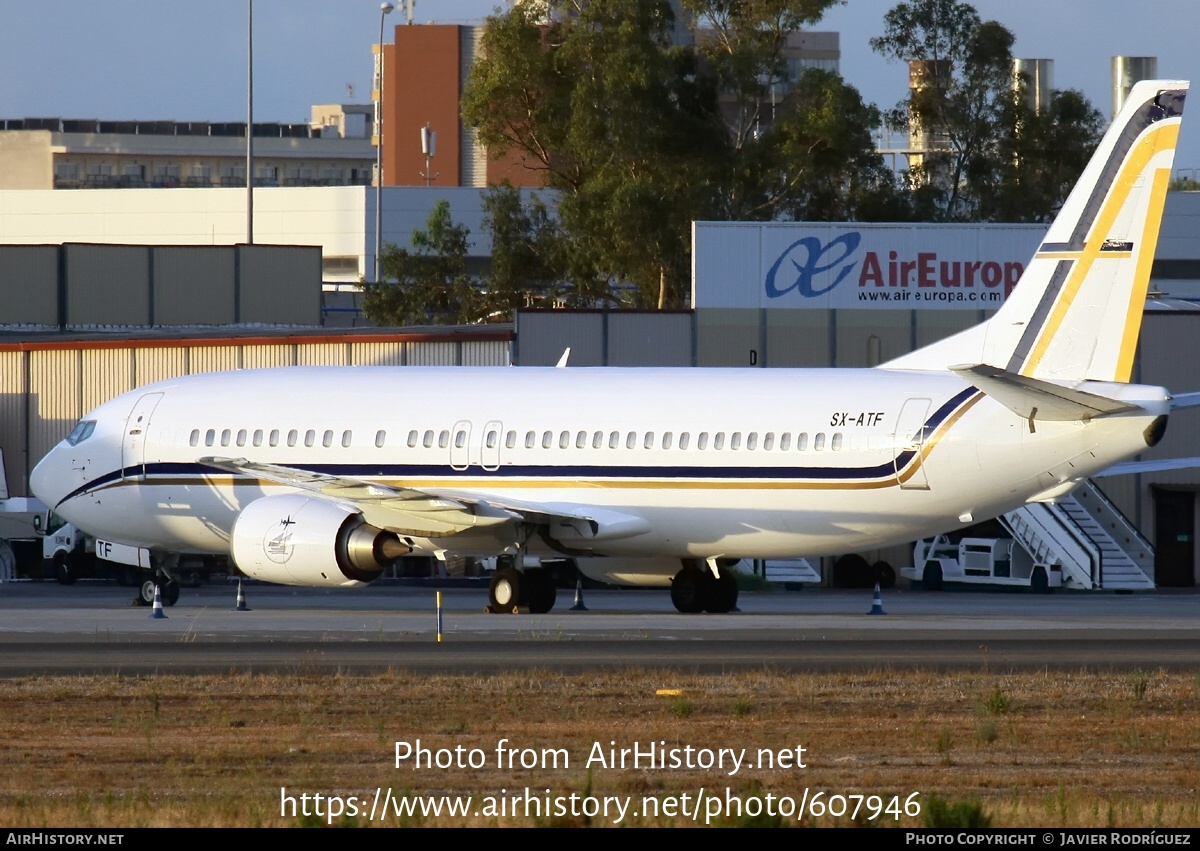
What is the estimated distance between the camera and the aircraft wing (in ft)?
97.5

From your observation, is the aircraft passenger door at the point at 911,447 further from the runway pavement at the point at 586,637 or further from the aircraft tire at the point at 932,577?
the aircraft tire at the point at 932,577

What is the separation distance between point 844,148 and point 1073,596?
101ft

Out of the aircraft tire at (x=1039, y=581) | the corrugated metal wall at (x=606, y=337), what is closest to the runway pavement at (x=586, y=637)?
the aircraft tire at (x=1039, y=581)

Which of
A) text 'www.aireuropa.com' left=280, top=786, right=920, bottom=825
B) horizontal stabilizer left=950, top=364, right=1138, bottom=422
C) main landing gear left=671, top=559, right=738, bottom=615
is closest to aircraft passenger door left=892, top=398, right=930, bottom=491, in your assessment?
horizontal stabilizer left=950, top=364, right=1138, bottom=422

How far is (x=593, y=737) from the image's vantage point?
16.1m

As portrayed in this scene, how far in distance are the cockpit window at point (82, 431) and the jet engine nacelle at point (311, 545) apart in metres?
5.49

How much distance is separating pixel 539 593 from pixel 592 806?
766 inches

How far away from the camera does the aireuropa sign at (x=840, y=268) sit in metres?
48.6

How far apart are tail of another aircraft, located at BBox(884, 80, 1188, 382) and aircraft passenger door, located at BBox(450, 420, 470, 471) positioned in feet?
28.0

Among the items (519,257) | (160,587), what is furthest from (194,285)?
(160,587)

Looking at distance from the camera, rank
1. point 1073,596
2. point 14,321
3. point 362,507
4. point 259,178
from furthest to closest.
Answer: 1. point 259,178
2. point 14,321
3. point 1073,596
4. point 362,507
